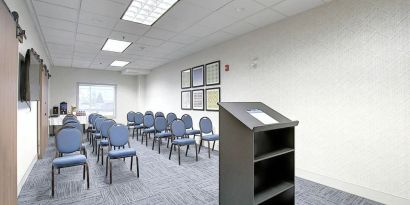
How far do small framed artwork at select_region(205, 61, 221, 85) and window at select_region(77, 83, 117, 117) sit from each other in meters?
6.08

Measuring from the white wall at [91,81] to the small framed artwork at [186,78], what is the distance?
14.3 feet

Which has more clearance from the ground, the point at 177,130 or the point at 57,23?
the point at 57,23

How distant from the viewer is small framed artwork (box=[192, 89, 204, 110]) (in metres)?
6.00

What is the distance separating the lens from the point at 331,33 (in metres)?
3.17

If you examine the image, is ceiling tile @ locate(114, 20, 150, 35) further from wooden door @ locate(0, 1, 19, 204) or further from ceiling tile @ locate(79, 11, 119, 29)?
wooden door @ locate(0, 1, 19, 204)

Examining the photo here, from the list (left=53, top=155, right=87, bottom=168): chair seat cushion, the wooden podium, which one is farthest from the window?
the wooden podium

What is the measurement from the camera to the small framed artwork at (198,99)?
19.7 ft

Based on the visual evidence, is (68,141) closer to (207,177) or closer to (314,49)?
(207,177)

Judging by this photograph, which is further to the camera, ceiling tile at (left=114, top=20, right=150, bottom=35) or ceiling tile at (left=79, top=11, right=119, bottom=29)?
ceiling tile at (left=114, top=20, right=150, bottom=35)

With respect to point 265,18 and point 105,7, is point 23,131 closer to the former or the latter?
point 105,7

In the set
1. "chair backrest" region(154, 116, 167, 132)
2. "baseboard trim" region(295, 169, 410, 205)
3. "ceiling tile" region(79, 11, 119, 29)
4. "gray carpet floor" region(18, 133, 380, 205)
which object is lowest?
"gray carpet floor" region(18, 133, 380, 205)

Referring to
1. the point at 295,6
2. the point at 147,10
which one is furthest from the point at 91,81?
the point at 295,6

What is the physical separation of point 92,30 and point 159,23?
150cm

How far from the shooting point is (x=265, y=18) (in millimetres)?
3746
